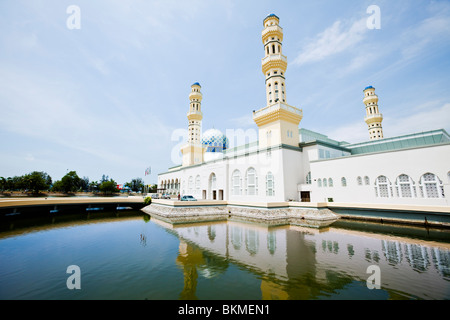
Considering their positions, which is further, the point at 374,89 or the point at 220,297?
the point at 374,89

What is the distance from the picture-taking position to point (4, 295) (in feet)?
18.6

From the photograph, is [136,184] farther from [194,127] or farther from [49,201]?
[49,201]

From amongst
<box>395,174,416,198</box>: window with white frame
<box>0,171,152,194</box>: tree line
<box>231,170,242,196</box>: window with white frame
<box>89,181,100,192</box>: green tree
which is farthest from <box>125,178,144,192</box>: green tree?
<box>395,174,416,198</box>: window with white frame

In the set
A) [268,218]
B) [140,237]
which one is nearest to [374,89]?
[268,218]

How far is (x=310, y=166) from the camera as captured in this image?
24.7m

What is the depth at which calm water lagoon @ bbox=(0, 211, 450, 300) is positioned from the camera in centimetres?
584

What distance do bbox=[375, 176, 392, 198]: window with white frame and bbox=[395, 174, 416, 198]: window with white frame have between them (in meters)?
0.60

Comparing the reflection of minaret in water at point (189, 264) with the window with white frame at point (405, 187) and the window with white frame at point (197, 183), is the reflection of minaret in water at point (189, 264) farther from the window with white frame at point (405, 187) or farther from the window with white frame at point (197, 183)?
the window with white frame at point (197, 183)

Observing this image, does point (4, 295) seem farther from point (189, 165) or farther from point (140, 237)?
point (189, 165)

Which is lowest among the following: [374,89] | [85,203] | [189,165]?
[85,203]

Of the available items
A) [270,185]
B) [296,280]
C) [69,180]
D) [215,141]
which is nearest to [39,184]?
[69,180]

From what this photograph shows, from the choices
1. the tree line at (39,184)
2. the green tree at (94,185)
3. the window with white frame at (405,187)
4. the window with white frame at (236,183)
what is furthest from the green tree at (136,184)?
the window with white frame at (405,187)
